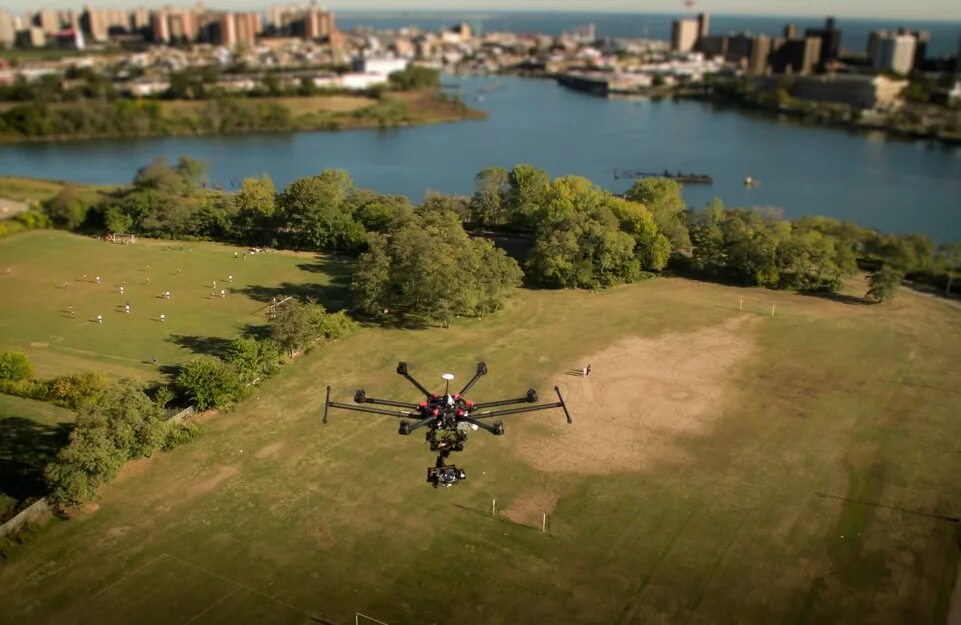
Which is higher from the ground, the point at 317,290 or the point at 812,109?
the point at 812,109

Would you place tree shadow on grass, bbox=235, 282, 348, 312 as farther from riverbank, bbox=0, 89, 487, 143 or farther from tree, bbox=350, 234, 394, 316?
riverbank, bbox=0, 89, 487, 143

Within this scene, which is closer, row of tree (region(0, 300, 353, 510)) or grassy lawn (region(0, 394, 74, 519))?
row of tree (region(0, 300, 353, 510))

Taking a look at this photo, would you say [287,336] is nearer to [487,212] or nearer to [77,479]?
[77,479]

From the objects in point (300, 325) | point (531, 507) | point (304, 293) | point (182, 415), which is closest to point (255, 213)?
point (304, 293)

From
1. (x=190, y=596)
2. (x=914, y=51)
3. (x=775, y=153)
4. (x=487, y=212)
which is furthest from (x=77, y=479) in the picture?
(x=914, y=51)

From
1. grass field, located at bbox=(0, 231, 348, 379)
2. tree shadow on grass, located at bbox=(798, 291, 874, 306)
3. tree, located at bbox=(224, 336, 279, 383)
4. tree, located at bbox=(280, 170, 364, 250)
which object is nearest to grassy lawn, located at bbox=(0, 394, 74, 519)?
grass field, located at bbox=(0, 231, 348, 379)

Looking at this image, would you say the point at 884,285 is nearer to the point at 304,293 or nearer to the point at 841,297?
the point at 841,297
